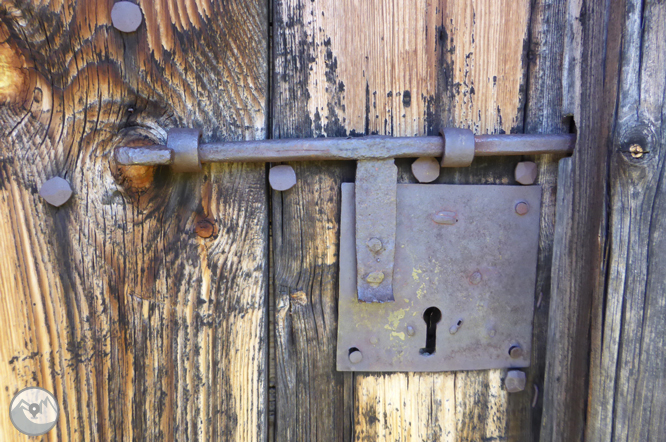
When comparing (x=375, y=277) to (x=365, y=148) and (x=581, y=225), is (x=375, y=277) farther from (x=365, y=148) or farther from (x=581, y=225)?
(x=581, y=225)

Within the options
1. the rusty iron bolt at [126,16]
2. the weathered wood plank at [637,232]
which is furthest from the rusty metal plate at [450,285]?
the rusty iron bolt at [126,16]

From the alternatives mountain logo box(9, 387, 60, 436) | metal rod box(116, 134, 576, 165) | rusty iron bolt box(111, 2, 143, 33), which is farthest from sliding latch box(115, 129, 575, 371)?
mountain logo box(9, 387, 60, 436)

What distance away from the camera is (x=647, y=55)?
55cm

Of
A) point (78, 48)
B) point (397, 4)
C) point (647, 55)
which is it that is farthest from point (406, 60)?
point (78, 48)

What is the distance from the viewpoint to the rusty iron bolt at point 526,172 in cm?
68

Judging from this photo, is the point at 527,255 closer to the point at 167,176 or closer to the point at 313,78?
the point at 313,78

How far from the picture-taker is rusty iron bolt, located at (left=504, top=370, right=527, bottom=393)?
0.72 m

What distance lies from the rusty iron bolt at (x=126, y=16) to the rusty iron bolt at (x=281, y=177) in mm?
288

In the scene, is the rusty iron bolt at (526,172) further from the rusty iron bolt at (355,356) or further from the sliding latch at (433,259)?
the rusty iron bolt at (355,356)

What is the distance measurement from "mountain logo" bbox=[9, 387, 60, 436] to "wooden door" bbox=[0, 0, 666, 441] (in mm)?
13

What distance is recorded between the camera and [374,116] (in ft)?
2.20

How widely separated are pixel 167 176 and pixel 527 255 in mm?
610

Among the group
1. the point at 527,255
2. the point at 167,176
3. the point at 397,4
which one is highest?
the point at 397,4

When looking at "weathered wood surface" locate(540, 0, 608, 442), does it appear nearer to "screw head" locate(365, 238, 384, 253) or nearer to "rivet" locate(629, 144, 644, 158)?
"rivet" locate(629, 144, 644, 158)
